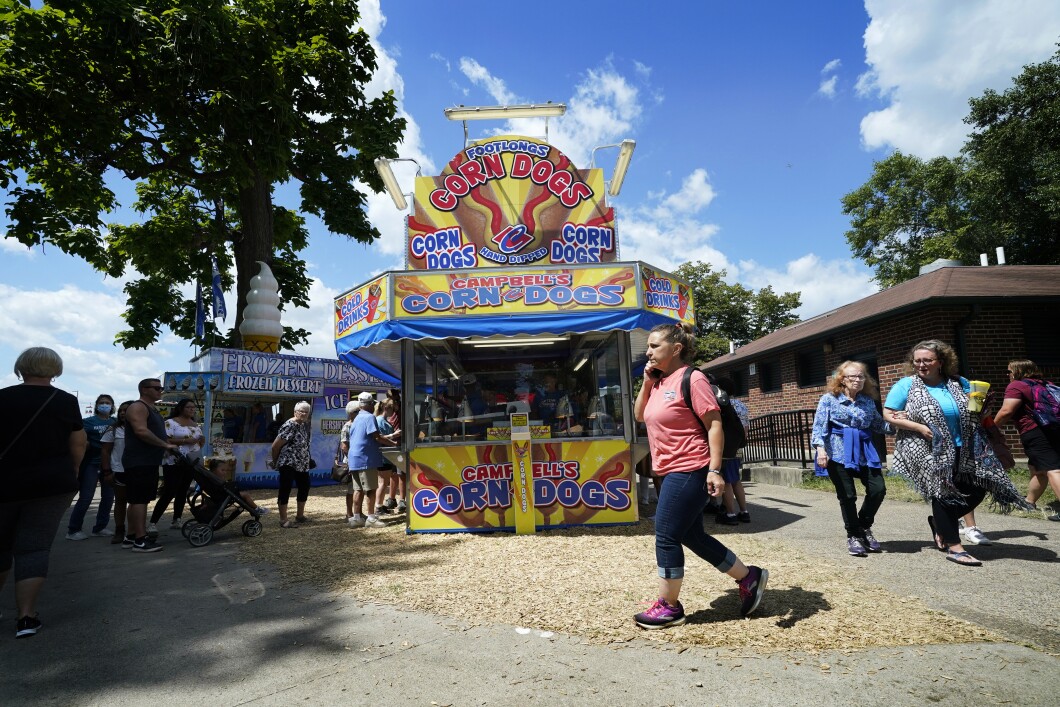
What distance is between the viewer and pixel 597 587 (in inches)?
170

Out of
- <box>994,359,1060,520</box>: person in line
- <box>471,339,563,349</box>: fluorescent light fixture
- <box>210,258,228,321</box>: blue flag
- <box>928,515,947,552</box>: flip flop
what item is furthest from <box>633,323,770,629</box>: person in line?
<box>210,258,228,321</box>: blue flag

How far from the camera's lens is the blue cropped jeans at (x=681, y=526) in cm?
333

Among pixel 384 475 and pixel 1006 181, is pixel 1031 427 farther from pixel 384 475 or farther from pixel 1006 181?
pixel 1006 181

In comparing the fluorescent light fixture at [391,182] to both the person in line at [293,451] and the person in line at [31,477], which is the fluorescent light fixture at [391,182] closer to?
the person in line at [293,451]

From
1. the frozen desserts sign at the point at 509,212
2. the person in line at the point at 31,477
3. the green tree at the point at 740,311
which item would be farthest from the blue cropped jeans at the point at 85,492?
the green tree at the point at 740,311

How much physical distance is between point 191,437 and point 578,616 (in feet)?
19.7

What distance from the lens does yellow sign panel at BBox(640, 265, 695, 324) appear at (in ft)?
21.5

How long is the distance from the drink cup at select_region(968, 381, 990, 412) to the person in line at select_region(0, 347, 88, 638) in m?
6.70

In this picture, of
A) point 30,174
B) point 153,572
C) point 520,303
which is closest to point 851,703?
point 520,303

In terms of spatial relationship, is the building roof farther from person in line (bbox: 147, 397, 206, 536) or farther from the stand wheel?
person in line (bbox: 147, 397, 206, 536)

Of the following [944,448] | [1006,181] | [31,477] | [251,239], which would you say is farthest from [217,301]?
[1006,181]

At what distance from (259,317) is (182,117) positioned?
480cm

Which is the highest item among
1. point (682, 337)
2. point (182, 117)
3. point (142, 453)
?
point (182, 117)

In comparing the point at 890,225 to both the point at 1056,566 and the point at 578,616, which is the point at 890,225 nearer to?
the point at 1056,566
